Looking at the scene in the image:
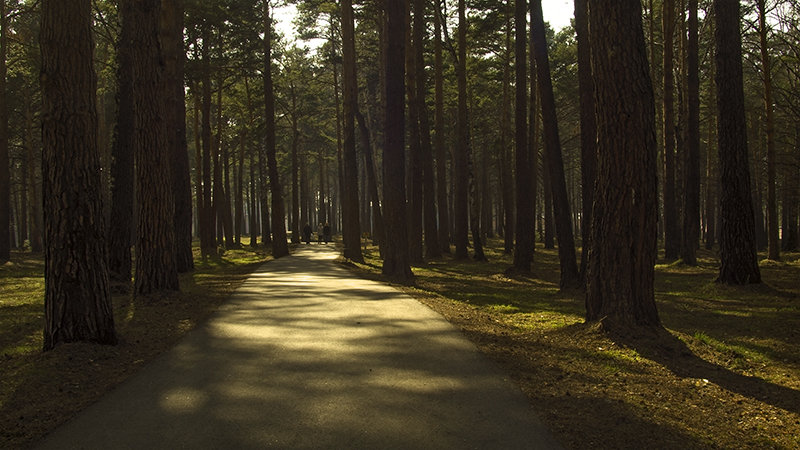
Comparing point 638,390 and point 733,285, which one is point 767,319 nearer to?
point 733,285

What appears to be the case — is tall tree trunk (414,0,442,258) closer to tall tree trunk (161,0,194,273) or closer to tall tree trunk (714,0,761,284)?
tall tree trunk (161,0,194,273)

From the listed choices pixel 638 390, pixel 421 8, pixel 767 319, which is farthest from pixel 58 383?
pixel 421 8

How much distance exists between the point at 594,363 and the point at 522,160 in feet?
40.7

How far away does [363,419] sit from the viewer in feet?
15.7

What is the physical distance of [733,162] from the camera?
45.1ft

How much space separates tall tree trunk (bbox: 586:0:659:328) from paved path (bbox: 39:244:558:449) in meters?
2.24

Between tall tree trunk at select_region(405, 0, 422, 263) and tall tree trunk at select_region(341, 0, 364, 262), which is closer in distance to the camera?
tall tree trunk at select_region(405, 0, 422, 263)

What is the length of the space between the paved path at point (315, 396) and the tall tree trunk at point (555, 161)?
7.10 m

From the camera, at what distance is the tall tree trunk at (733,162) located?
534 inches

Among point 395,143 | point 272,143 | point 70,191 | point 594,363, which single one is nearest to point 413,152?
point 395,143

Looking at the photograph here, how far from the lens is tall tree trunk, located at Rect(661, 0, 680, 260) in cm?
2184

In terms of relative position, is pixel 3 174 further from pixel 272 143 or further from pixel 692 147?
pixel 692 147

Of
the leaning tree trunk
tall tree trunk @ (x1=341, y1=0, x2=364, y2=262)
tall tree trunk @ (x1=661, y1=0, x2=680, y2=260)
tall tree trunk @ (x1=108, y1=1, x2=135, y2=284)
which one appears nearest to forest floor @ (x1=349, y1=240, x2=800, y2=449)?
the leaning tree trunk

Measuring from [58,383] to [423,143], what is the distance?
2114cm
